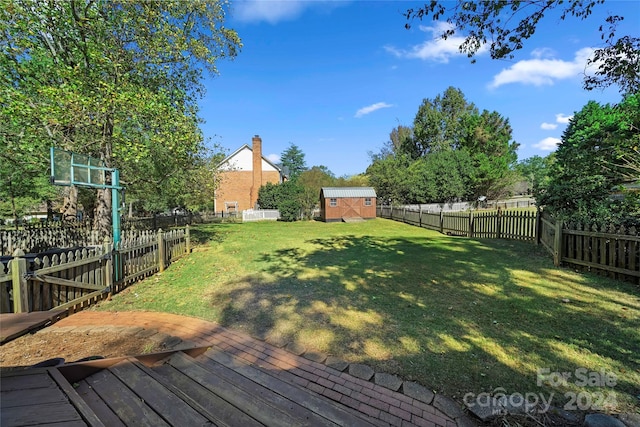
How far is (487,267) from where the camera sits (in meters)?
7.54

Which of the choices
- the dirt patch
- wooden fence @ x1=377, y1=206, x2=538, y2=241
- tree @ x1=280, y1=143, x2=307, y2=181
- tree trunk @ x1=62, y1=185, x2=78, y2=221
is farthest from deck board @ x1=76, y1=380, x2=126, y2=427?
tree @ x1=280, y1=143, x2=307, y2=181

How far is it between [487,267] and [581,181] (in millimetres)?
4337

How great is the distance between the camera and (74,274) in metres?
5.29

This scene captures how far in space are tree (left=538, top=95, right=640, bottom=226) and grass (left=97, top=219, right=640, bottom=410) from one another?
66.7 inches

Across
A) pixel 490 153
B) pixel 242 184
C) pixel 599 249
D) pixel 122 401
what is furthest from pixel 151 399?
pixel 490 153

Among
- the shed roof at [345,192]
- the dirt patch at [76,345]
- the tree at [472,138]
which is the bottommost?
the dirt patch at [76,345]

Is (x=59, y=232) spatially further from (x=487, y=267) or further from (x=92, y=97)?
(x=487, y=267)

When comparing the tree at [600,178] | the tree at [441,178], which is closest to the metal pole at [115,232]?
the tree at [600,178]

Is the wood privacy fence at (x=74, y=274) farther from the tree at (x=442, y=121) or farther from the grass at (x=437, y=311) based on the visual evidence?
the tree at (x=442, y=121)

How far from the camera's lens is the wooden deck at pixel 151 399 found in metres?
1.54

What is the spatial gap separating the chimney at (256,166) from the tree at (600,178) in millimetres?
30213

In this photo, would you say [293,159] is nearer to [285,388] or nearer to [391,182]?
[391,182]

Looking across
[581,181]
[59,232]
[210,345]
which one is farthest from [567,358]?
[59,232]

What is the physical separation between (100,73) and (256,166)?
2712 cm
